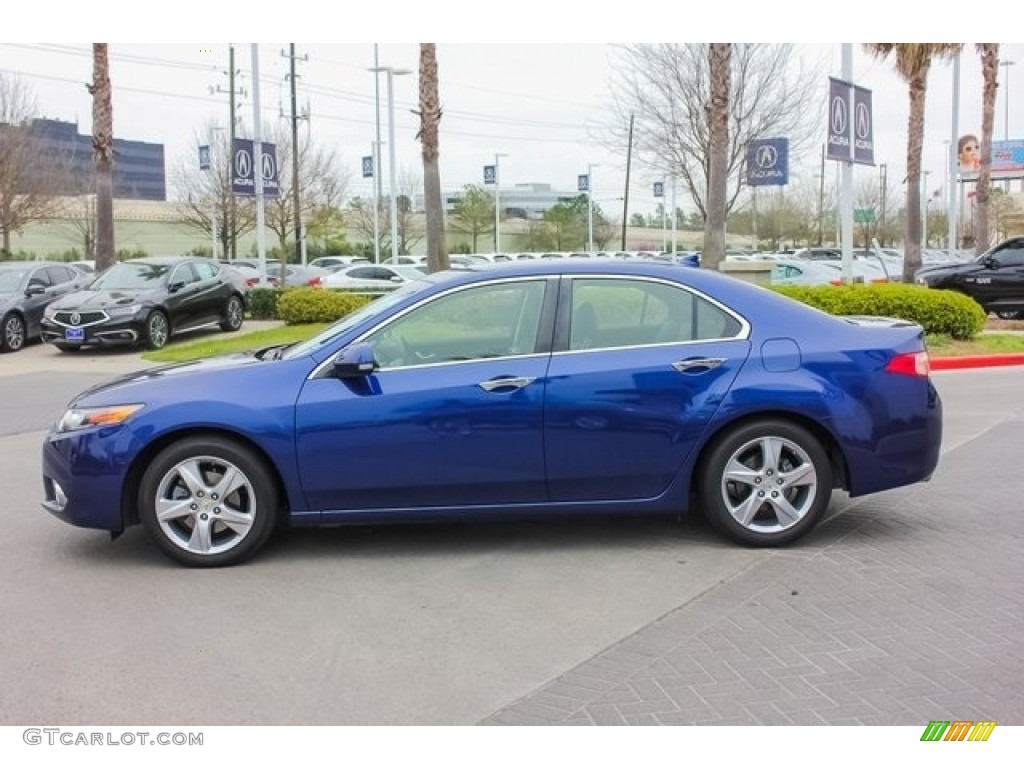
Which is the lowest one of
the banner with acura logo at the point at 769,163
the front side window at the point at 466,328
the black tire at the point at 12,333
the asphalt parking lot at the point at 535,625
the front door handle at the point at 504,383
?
the asphalt parking lot at the point at 535,625

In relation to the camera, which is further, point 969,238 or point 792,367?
point 969,238

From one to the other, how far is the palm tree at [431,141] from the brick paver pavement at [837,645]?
13828 mm

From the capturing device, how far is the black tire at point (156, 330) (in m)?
16.2

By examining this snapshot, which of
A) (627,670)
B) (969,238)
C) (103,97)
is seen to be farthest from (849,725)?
(969,238)

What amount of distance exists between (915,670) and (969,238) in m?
83.8

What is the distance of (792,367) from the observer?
17.3ft

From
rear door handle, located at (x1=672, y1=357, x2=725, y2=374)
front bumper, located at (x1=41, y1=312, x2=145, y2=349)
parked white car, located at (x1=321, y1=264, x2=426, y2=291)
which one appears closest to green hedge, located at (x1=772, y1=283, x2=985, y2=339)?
rear door handle, located at (x1=672, y1=357, x2=725, y2=374)

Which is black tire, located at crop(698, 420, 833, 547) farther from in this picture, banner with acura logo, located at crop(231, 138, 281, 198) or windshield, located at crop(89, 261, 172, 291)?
banner with acura logo, located at crop(231, 138, 281, 198)

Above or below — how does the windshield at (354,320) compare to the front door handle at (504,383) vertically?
above

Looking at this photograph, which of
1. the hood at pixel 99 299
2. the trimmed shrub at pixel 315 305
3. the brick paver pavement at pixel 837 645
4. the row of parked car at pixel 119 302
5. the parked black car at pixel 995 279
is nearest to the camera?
the brick paver pavement at pixel 837 645

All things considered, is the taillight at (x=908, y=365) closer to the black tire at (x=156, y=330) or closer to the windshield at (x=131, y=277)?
the black tire at (x=156, y=330)

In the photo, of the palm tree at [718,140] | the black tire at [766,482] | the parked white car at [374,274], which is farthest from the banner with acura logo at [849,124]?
the parked white car at [374,274]
